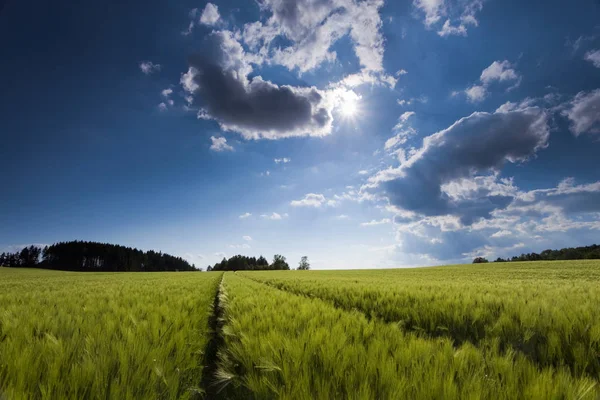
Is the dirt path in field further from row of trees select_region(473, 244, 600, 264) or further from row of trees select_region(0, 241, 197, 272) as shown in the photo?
row of trees select_region(0, 241, 197, 272)

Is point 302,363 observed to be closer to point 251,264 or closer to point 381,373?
point 381,373

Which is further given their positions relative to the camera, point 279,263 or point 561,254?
point 279,263

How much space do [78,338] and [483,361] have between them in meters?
3.01

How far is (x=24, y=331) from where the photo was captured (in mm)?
2387

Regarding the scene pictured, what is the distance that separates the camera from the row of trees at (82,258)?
367 feet

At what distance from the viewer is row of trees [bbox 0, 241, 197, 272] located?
367 ft

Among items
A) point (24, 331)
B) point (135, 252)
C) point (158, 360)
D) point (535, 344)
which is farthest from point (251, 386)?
point (135, 252)

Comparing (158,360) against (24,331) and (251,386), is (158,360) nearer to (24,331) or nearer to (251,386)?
(251,386)

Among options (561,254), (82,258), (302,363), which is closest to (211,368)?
(302,363)

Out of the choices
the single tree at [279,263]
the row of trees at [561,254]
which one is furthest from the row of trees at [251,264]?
the row of trees at [561,254]

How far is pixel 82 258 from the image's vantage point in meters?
114

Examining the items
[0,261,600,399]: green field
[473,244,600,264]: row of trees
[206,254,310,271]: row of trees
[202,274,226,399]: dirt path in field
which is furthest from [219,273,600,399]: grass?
[206,254,310,271]: row of trees

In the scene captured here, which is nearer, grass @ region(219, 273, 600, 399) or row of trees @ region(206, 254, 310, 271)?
grass @ region(219, 273, 600, 399)

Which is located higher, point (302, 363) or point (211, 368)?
point (302, 363)
